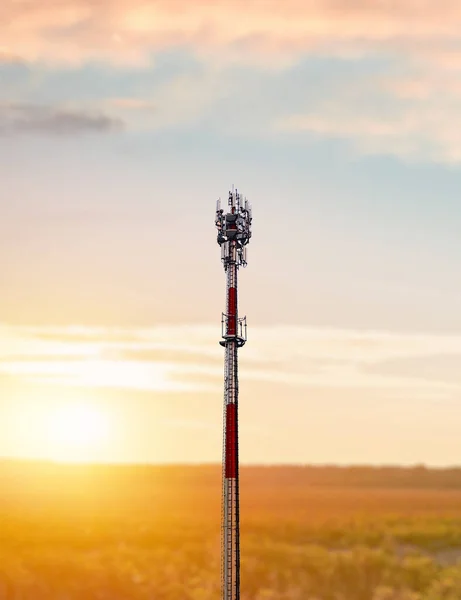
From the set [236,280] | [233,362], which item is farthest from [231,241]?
[233,362]

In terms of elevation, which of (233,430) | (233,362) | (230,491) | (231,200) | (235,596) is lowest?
(235,596)

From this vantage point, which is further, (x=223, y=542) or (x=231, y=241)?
(x=231, y=241)

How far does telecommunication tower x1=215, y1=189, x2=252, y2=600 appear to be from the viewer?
91438 millimetres

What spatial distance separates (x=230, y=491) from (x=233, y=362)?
12.5 meters

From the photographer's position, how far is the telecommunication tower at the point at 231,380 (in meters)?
91.4

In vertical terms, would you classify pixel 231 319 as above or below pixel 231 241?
below

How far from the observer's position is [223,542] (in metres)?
91.6

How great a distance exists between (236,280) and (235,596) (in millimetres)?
30901

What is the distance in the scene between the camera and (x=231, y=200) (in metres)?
99.5

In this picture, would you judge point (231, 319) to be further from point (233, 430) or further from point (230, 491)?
point (230, 491)

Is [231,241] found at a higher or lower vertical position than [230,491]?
higher

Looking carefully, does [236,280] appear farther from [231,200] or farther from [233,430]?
[233,430]

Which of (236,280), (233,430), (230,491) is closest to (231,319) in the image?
(236,280)

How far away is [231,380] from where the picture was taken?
9344cm
